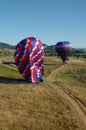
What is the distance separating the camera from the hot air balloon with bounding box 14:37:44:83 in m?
45.1

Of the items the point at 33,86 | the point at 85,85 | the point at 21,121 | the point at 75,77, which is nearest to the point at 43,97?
the point at 33,86

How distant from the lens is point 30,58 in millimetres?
45000

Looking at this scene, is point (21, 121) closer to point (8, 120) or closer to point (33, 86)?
point (8, 120)

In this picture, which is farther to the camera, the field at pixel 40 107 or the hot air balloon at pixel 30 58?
the hot air balloon at pixel 30 58

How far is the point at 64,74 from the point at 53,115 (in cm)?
3543

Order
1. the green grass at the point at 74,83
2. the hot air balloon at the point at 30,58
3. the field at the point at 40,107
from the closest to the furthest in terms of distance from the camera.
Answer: the field at the point at 40,107
the green grass at the point at 74,83
the hot air balloon at the point at 30,58

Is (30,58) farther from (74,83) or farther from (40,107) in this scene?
(74,83)

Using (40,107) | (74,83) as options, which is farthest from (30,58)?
(74,83)

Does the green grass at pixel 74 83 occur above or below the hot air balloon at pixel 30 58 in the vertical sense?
below

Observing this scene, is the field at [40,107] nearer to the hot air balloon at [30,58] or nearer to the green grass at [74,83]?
the green grass at [74,83]

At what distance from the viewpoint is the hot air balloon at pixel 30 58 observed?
148ft

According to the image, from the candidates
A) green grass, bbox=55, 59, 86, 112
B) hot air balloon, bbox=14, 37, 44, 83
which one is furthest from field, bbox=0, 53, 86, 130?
hot air balloon, bbox=14, 37, 44, 83

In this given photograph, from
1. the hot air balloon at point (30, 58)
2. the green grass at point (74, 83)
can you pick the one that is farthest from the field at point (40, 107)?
the hot air balloon at point (30, 58)

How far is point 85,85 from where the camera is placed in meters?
53.7
